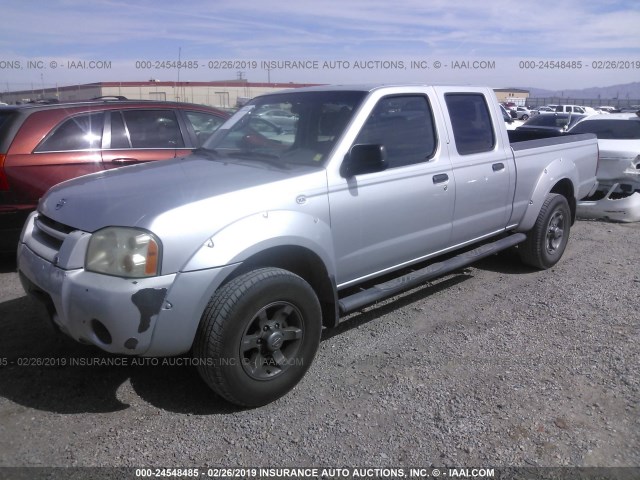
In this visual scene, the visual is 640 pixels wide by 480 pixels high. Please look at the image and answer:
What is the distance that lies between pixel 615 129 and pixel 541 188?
16.9ft

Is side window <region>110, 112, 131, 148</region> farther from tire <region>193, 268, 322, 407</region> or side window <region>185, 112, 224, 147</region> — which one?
tire <region>193, 268, 322, 407</region>

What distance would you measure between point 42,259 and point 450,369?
261 cm

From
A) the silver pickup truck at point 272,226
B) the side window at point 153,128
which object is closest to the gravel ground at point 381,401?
the silver pickup truck at point 272,226

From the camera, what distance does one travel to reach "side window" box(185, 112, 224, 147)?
6.63m

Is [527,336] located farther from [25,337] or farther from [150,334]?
[25,337]

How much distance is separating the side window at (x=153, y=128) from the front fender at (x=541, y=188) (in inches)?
152

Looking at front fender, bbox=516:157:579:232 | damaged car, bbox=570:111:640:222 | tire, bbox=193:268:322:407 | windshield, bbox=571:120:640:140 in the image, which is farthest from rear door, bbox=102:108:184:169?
windshield, bbox=571:120:640:140

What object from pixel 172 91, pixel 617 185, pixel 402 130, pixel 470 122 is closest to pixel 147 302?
pixel 402 130

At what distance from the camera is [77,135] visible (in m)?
5.68

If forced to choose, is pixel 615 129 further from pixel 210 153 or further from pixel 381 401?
pixel 381 401

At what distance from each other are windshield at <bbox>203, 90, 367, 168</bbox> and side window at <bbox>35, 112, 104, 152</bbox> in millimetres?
1955

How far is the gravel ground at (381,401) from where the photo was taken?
9.23 ft

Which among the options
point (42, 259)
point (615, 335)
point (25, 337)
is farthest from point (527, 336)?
point (25, 337)

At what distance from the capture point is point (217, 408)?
3.20m
